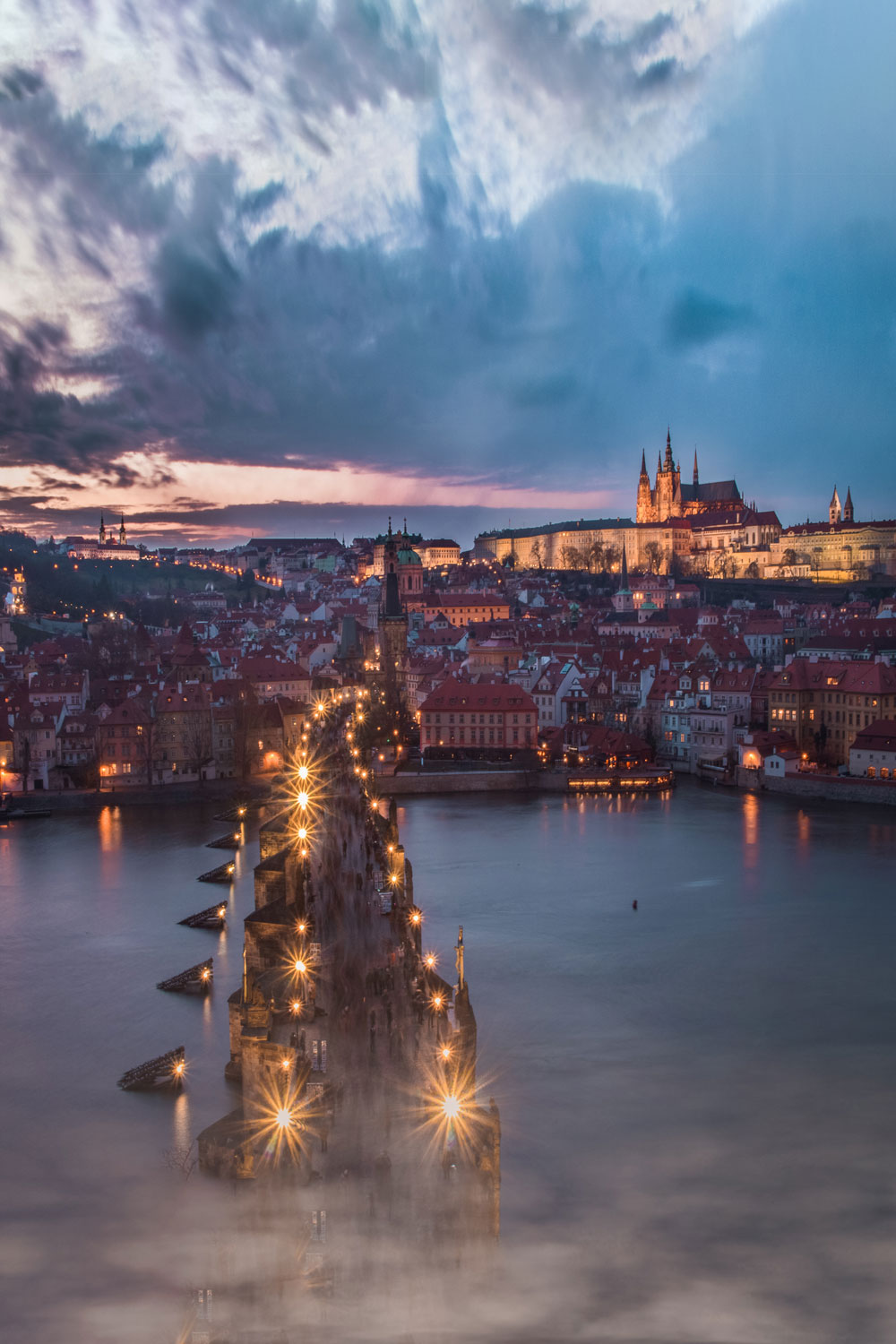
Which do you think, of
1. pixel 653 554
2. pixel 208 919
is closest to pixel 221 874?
pixel 208 919

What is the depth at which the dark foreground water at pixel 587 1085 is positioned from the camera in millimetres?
5332

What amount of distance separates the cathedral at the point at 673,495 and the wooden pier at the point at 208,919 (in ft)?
190

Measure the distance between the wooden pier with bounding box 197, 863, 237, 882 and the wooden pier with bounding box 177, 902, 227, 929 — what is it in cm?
147

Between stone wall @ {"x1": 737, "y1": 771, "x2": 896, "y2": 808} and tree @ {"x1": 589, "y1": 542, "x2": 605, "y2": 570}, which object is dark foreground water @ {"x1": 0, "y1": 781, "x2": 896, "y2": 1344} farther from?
tree @ {"x1": 589, "y1": 542, "x2": 605, "y2": 570}

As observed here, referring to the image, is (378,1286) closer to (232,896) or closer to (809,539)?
(232,896)

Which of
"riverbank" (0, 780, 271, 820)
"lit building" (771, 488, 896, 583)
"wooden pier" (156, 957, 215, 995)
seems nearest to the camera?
"wooden pier" (156, 957, 215, 995)

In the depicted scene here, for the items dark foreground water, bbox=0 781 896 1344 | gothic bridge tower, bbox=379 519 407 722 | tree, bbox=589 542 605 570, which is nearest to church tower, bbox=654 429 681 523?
tree, bbox=589 542 605 570

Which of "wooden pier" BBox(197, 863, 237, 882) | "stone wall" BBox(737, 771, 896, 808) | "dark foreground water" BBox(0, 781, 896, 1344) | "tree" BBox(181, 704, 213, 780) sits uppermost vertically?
"tree" BBox(181, 704, 213, 780)

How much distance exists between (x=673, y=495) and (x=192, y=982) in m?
62.8

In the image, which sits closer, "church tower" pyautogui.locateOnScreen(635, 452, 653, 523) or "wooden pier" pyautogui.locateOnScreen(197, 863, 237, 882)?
"wooden pier" pyautogui.locateOnScreen(197, 863, 237, 882)

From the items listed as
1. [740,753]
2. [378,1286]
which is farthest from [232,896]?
[740,753]

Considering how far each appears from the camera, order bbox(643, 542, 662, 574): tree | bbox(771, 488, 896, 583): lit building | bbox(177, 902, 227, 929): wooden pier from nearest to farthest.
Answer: bbox(177, 902, 227, 929): wooden pier, bbox(771, 488, 896, 583): lit building, bbox(643, 542, 662, 574): tree

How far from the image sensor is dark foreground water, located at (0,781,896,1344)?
210 inches

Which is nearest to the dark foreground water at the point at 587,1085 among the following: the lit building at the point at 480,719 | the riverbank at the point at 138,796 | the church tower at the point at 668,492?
the riverbank at the point at 138,796
